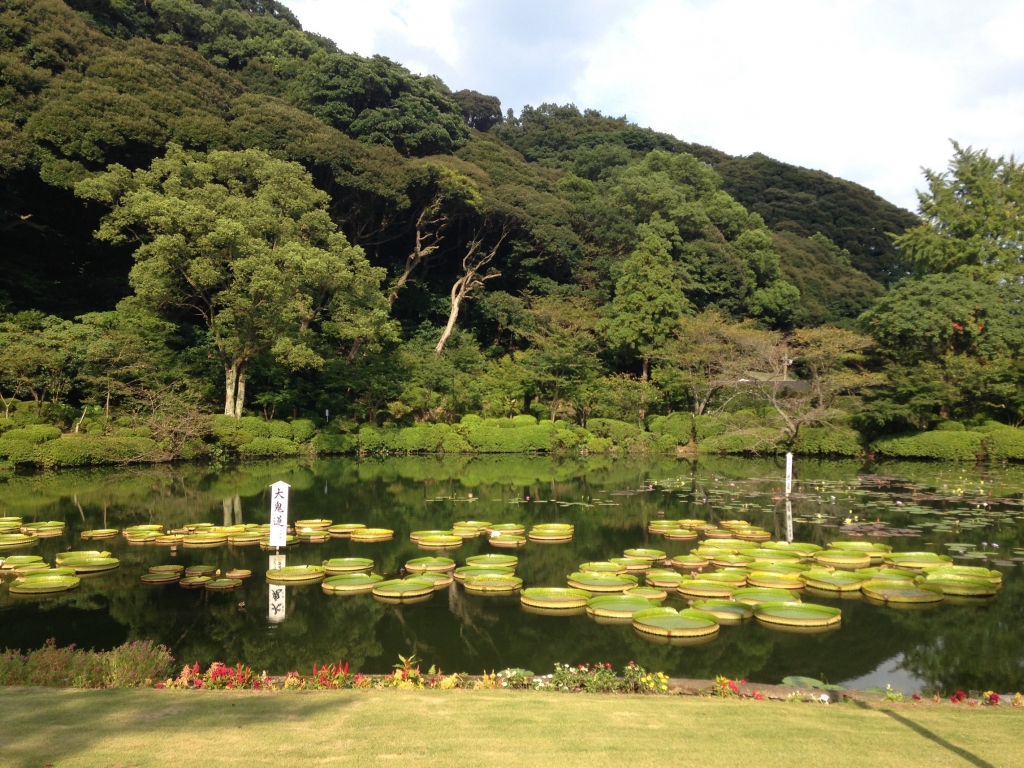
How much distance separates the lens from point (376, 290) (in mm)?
32375

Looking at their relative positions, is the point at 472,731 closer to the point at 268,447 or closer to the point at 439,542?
the point at 439,542

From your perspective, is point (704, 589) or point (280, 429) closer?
point (704, 589)

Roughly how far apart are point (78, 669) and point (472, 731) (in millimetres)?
3423

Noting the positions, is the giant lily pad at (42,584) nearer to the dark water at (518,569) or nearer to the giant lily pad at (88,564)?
the dark water at (518,569)

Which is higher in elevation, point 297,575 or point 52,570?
point 52,570

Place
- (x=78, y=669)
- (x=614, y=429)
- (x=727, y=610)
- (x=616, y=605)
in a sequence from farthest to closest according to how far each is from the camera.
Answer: (x=614, y=429) < (x=616, y=605) < (x=727, y=610) < (x=78, y=669)

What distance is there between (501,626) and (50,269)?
3167 cm

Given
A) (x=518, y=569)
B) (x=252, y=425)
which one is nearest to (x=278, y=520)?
(x=518, y=569)

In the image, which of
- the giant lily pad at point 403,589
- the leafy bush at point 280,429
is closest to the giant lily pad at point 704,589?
the giant lily pad at point 403,589

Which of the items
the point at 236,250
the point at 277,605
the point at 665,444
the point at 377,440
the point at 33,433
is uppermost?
the point at 236,250

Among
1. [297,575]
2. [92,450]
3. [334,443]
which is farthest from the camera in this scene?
[334,443]

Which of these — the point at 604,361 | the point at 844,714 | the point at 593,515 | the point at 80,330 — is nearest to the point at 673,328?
the point at 604,361

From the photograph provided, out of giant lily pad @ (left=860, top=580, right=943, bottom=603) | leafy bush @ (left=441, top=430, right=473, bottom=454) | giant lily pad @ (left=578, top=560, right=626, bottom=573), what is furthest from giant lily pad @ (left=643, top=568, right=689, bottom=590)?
leafy bush @ (left=441, top=430, right=473, bottom=454)

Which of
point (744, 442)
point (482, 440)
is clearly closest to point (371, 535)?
point (482, 440)
